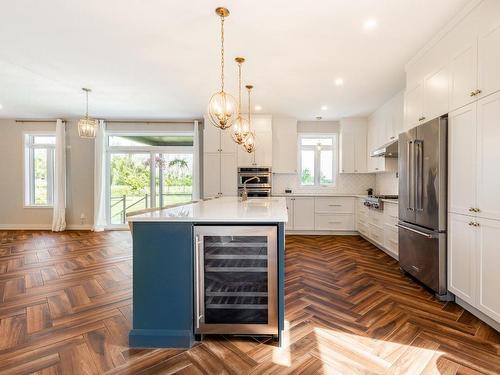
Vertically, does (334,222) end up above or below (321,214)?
below

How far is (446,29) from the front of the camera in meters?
2.43

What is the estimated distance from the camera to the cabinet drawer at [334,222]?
5.45 m

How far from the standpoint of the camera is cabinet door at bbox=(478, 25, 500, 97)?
6.20 feet

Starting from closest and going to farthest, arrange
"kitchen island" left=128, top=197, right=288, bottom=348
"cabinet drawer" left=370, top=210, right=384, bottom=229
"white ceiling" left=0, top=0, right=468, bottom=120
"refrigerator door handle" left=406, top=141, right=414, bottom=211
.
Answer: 1. "kitchen island" left=128, top=197, right=288, bottom=348
2. "white ceiling" left=0, top=0, right=468, bottom=120
3. "refrigerator door handle" left=406, top=141, right=414, bottom=211
4. "cabinet drawer" left=370, top=210, right=384, bottom=229

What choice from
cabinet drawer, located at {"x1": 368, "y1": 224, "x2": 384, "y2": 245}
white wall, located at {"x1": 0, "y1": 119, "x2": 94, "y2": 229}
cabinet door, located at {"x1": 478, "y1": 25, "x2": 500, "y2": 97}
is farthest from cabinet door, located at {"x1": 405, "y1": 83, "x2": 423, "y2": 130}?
white wall, located at {"x1": 0, "y1": 119, "x2": 94, "y2": 229}

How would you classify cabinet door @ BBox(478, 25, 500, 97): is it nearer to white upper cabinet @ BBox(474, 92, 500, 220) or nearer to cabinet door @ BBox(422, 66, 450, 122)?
white upper cabinet @ BBox(474, 92, 500, 220)

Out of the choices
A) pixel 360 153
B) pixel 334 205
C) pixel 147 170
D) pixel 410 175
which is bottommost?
pixel 334 205

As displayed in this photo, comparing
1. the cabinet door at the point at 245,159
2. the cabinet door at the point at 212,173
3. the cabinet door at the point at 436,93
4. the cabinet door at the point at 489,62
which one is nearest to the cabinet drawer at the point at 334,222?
the cabinet door at the point at 245,159

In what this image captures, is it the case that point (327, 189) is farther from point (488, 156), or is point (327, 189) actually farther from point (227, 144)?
point (488, 156)

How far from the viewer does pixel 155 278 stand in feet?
5.87

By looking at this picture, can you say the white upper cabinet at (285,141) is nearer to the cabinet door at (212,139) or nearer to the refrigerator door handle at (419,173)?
the cabinet door at (212,139)

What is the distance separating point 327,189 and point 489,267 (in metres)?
4.20

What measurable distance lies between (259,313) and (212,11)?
8.31ft

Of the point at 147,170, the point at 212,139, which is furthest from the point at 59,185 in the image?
the point at 212,139
